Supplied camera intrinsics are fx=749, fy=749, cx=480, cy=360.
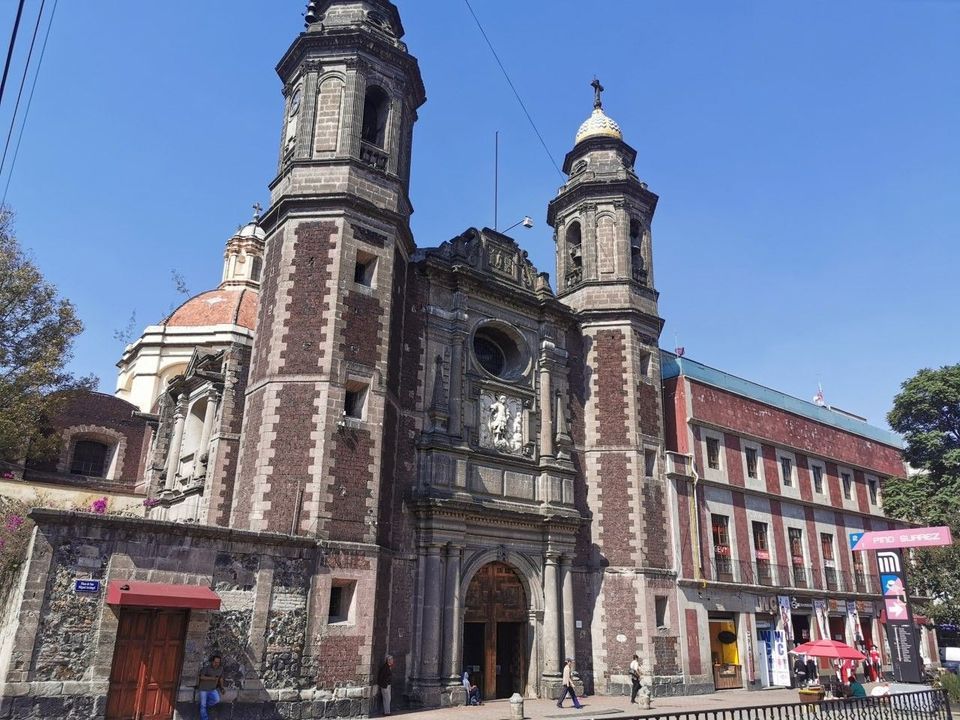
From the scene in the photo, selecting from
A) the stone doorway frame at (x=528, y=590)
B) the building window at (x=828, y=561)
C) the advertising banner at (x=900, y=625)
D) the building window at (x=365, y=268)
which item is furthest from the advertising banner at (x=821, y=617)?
the building window at (x=365, y=268)

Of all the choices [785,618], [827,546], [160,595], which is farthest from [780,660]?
[160,595]

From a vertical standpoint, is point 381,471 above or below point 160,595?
above

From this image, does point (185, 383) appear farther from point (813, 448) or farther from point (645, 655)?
point (813, 448)

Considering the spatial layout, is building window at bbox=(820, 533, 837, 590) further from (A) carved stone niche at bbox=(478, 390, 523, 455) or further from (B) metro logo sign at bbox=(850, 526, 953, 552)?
(A) carved stone niche at bbox=(478, 390, 523, 455)

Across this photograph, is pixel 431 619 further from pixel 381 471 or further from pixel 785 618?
pixel 785 618

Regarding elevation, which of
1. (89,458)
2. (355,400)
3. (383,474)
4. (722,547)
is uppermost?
(89,458)

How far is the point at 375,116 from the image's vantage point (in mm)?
26578

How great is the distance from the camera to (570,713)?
21.0 meters

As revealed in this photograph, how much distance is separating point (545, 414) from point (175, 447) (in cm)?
1655

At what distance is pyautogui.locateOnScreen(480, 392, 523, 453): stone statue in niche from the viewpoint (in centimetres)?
2661

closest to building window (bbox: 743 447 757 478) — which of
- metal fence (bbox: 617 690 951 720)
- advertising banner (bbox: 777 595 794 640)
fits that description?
advertising banner (bbox: 777 595 794 640)

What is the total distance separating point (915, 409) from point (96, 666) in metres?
41.6

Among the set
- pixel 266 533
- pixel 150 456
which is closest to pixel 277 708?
pixel 266 533

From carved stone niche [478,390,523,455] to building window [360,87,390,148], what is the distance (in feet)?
31.8
